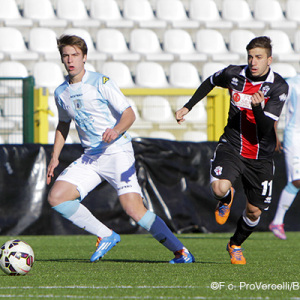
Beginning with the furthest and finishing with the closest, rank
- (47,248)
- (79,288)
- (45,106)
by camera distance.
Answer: (45,106)
(47,248)
(79,288)

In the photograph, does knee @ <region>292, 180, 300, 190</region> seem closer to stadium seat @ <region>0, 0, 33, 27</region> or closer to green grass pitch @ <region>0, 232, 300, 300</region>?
green grass pitch @ <region>0, 232, 300, 300</region>

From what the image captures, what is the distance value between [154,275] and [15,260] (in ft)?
3.11

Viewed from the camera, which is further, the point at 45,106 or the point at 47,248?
the point at 45,106

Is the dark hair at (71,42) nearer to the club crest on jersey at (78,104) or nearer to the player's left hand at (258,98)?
the club crest on jersey at (78,104)

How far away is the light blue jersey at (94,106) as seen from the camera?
5434 mm

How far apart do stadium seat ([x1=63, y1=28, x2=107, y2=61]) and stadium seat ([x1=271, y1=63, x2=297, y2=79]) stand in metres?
3.45

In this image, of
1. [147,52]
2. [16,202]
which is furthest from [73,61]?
[147,52]

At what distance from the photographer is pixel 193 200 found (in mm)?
9570

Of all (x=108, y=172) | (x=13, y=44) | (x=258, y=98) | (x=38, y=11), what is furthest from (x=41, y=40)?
(x=258, y=98)

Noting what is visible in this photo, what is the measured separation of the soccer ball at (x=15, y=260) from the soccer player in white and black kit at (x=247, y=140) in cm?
154

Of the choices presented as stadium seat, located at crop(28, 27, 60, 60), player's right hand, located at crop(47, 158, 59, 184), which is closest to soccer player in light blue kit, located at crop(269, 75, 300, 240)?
player's right hand, located at crop(47, 158, 59, 184)

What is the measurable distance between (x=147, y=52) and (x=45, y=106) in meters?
4.48

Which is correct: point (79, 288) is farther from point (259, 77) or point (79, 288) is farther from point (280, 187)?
point (280, 187)

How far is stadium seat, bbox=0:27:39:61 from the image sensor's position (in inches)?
518
